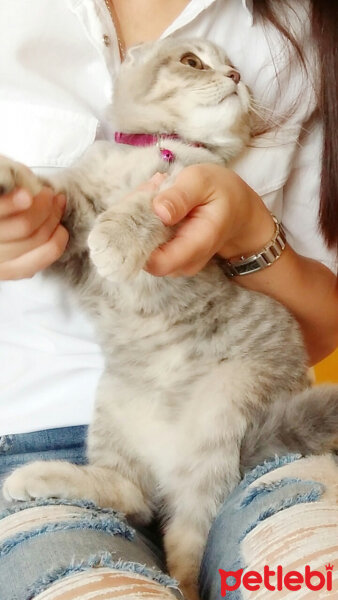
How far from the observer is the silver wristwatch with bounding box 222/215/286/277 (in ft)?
3.46

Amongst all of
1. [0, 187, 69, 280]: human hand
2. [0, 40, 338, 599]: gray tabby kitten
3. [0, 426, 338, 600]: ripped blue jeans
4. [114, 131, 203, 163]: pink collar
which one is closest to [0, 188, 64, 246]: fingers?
[0, 187, 69, 280]: human hand

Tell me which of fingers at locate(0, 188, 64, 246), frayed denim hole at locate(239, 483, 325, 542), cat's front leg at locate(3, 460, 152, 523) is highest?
fingers at locate(0, 188, 64, 246)

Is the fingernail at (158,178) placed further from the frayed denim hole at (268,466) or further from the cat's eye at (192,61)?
the frayed denim hole at (268,466)

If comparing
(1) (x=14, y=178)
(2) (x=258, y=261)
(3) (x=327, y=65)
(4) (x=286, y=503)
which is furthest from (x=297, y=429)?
(3) (x=327, y=65)

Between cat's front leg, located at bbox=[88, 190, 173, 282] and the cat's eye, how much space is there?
0.38 m

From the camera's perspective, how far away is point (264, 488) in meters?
0.81

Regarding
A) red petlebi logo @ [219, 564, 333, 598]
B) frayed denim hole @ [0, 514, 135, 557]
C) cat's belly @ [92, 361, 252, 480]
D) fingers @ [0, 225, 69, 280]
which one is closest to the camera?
red petlebi logo @ [219, 564, 333, 598]

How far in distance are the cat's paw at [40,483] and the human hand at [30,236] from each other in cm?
28

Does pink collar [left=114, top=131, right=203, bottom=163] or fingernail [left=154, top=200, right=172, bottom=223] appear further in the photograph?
pink collar [left=114, top=131, right=203, bottom=163]

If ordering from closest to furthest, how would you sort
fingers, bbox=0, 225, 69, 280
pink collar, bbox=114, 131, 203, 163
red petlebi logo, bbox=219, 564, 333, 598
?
red petlebi logo, bbox=219, 564, 333, 598, fingers, bbox=0, 225, 69, 280, pink collar, bbox=114, 131, 203, 163

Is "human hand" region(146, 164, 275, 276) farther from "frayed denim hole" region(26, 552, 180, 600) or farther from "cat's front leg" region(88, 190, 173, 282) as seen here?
"frayed denim hole" region(26, 552, 180, 600)

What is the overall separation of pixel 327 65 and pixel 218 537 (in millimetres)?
786

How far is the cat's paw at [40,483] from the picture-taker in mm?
871

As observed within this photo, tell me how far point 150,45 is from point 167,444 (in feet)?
2.18
